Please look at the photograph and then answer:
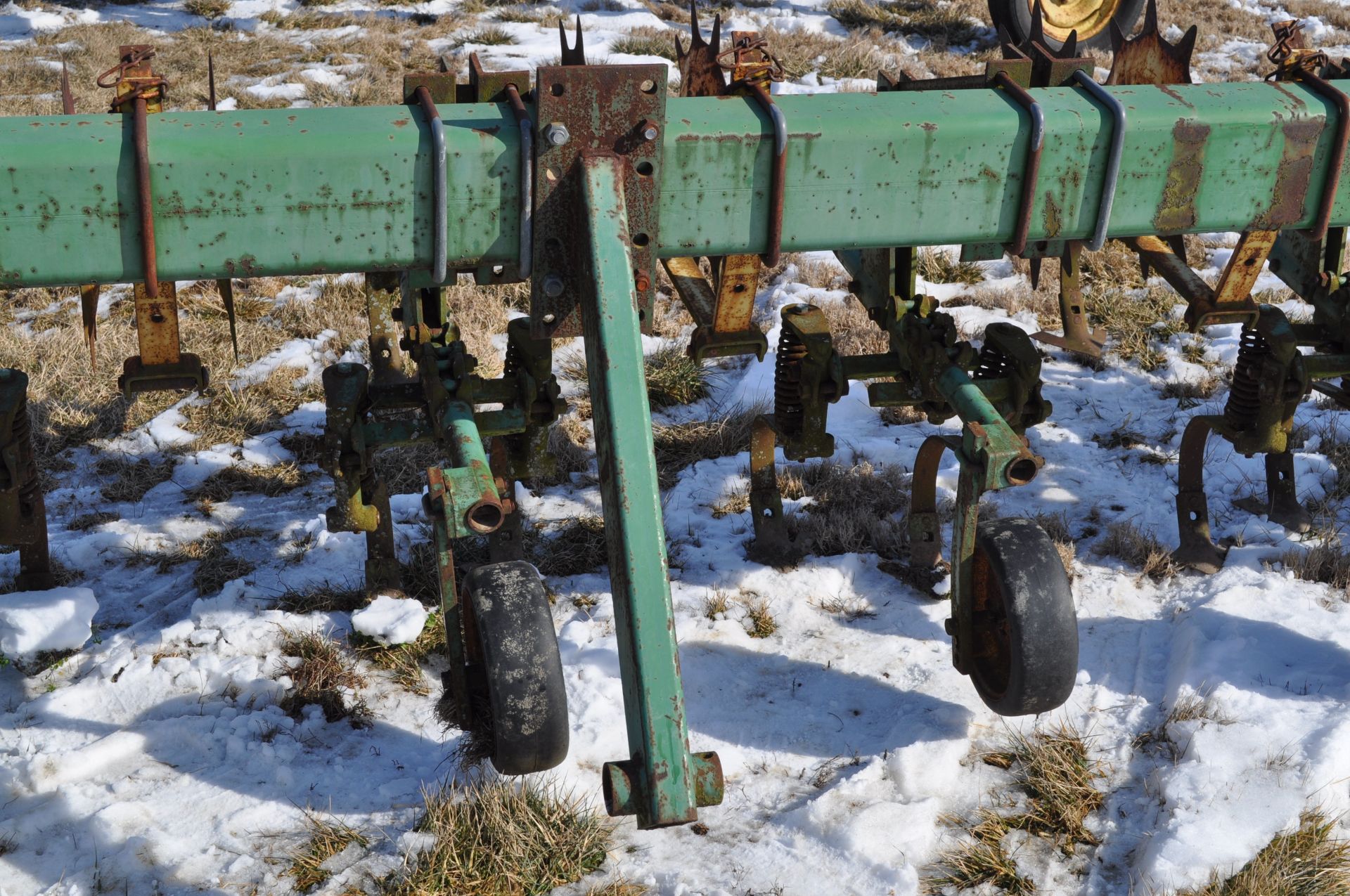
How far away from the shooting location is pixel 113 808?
115 inches

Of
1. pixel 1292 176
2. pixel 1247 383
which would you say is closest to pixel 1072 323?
pixel 1247 383

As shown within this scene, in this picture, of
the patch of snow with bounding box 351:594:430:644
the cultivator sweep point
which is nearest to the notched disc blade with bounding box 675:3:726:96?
the cultivator sweep point

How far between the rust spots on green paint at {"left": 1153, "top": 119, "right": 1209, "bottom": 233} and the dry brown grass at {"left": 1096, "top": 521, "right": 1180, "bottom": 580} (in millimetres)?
1489

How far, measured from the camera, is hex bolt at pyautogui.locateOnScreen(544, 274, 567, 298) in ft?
8.89

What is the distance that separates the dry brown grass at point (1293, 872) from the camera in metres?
2.62

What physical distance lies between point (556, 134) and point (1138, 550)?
2.71 m

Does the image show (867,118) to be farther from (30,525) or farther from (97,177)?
(30,525)

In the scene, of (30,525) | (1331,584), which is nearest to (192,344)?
(30,525)

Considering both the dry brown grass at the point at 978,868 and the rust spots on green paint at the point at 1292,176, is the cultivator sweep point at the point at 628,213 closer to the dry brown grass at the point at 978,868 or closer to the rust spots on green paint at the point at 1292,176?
the rust spots on green paint at the point at 1292,176

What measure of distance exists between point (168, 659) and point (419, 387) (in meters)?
1.10

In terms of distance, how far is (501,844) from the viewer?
2.74m

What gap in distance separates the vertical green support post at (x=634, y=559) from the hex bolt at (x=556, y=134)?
13cm

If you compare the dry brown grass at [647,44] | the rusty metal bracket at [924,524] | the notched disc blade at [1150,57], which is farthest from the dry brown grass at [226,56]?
the rusty metal bracket at [924,524]

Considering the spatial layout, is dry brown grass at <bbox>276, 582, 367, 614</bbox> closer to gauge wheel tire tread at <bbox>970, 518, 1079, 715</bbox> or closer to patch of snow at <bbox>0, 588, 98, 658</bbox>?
patch of snow at <bbox>0, 588, 98, 658</bbox>
